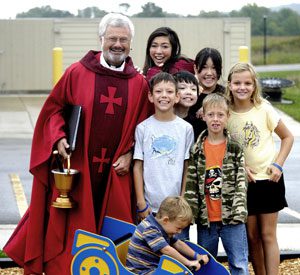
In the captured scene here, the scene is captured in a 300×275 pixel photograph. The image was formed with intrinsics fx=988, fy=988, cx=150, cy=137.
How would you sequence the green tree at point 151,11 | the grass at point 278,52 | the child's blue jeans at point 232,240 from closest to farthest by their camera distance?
1. the child's blue jeans at point 232,240
2. the grass at point 278,52
3. the green tree at point 151,11

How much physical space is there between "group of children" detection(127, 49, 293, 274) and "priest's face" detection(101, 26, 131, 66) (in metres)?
0.28

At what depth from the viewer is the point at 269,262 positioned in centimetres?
632

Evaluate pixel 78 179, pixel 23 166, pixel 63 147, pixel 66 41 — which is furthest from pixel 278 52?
pixel 63 147

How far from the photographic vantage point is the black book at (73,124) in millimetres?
6160

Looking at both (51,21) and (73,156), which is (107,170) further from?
(51,21)

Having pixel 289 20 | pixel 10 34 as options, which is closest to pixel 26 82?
pixel 10 34

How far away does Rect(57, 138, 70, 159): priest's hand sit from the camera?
617cm

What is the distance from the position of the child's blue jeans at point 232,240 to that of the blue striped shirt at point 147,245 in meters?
0.43

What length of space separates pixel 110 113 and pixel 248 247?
1.25 m

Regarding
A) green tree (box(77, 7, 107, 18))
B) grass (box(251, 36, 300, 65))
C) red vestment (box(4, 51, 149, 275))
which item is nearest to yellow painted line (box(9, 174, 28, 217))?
red vestment (box(4, 51, 149, 275))

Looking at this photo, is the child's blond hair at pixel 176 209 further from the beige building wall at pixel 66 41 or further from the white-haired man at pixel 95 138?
the beige building wall at pixel 66 41

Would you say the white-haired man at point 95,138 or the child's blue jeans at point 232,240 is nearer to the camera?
the child's blue jeans at point 232,240

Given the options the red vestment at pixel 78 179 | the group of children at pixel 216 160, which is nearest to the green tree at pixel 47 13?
the red vestment at pixel 78 179

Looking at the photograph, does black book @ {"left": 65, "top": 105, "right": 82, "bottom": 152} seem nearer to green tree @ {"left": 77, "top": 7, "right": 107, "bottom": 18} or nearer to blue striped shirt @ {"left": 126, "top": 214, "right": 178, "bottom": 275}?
blue striped shirt @ {"left": 126, "top": 214, "right": 178, "bottom": 275}
